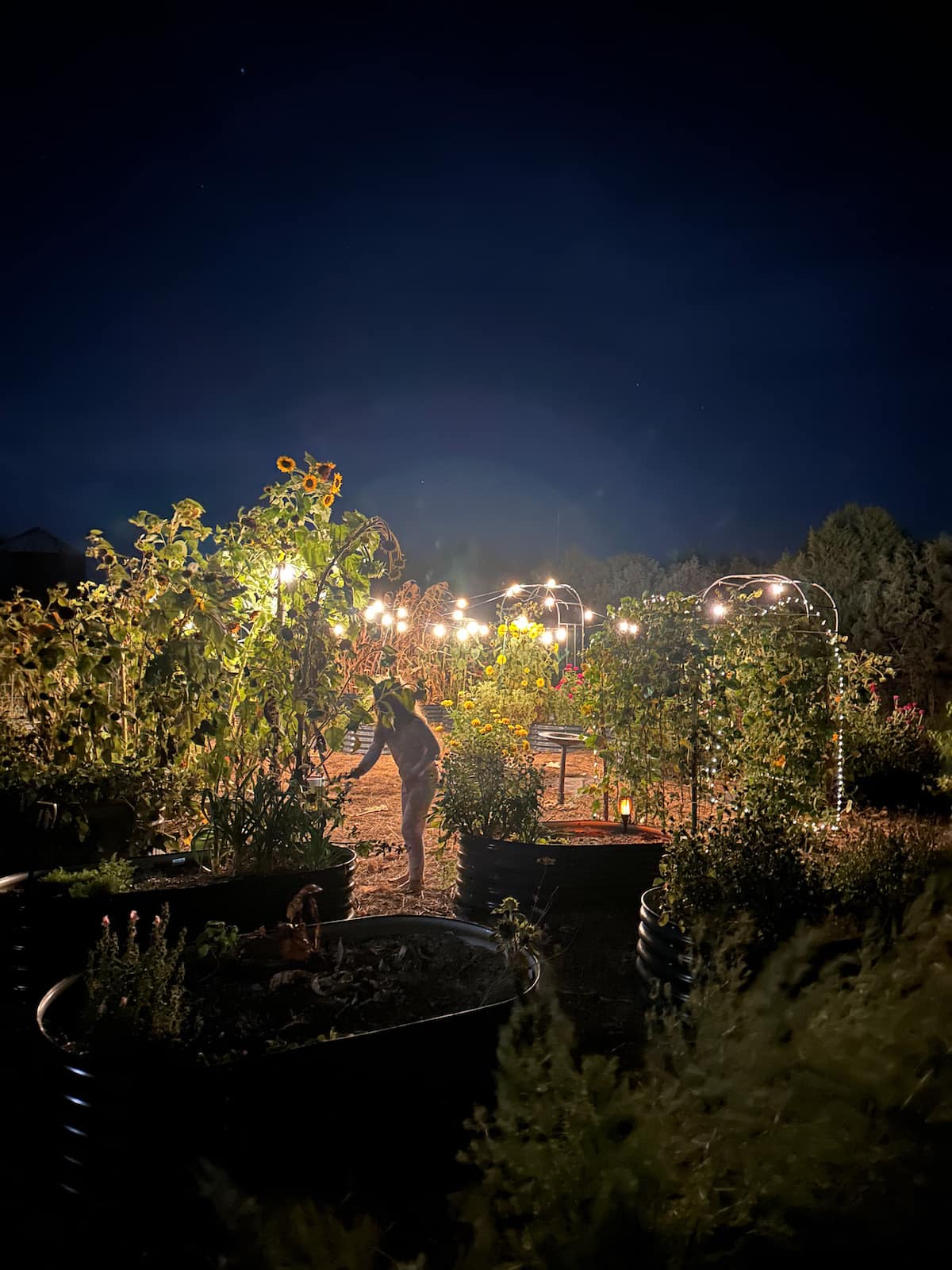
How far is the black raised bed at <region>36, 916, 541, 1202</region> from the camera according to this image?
1817mm

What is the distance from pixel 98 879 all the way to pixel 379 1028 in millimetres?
1560

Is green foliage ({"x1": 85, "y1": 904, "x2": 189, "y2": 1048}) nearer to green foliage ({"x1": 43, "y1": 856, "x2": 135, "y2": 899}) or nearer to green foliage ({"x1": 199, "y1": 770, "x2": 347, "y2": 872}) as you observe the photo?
green foliage ({"x1": 43, "y1": 856, "x2": 135, "y2": 899})

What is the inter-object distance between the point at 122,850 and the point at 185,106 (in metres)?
8.71

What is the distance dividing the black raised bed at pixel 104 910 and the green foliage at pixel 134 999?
2.47 ft

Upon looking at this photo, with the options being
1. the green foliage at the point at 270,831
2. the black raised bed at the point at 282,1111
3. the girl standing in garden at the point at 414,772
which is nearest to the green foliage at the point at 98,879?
the green foliage at the point at 270,831

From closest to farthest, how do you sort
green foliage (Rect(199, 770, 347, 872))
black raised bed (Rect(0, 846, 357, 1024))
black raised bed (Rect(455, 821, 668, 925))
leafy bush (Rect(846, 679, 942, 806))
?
black raised bed (Rect(0, 846, 357, 1024)) < green foliage (Rect(199, 770, 347, 872)) < black raised bed (Rect(455, 821, 668, 925)) < leafy bush (Rect(846, 679, 942, 806))

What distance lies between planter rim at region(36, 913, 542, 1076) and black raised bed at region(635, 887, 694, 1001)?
0.64 m

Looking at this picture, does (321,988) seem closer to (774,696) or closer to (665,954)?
(665,954)

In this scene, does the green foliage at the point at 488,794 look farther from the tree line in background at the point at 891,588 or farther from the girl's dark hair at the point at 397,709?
the tree line in background at the point at 891,588

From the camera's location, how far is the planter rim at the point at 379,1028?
1.87 m

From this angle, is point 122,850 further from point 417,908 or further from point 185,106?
point 185,106

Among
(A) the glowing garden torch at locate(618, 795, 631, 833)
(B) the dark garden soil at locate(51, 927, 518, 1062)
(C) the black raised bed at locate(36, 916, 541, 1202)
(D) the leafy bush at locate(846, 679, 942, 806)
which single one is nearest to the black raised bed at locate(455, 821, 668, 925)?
(A) the glowing garden torch at locate(618, 795, 631, 833)

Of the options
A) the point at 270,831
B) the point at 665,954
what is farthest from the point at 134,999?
the point at 665,954

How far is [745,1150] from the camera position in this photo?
1.33 m
